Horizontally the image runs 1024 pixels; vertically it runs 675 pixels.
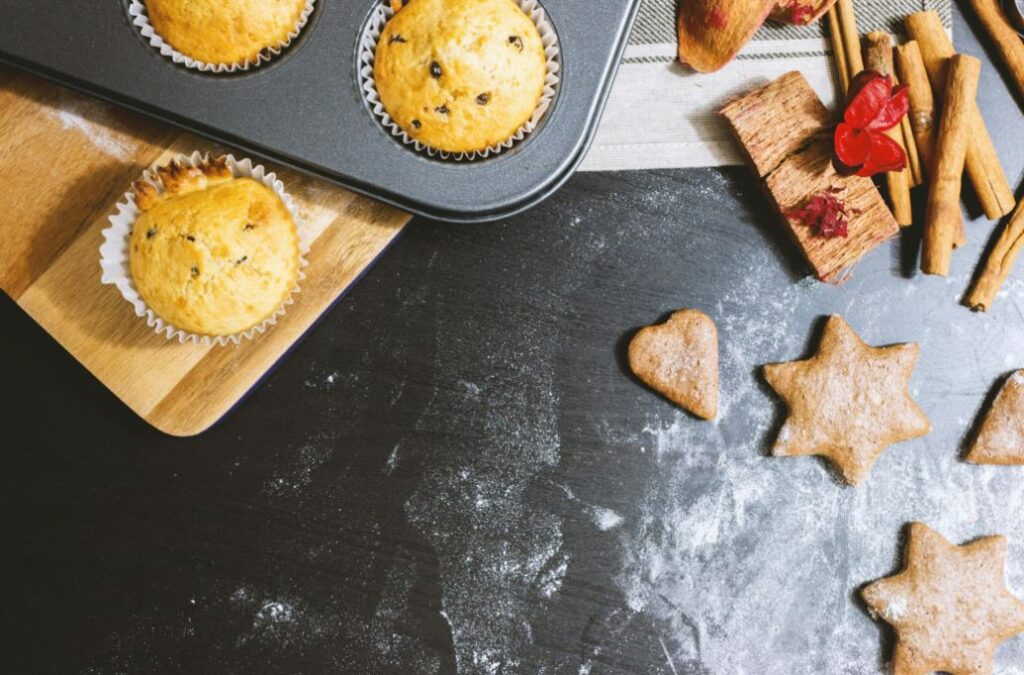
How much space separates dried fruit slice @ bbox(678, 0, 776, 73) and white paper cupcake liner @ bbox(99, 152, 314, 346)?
1306mm

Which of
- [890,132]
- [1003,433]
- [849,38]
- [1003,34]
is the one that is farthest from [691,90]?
[1003,433]

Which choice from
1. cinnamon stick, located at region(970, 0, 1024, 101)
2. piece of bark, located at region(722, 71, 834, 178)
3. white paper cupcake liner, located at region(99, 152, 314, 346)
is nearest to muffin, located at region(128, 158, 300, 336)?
white paper cupcake liner, located at region(99, 152, 314, 346)

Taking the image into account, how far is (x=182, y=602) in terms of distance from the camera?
2.39 m

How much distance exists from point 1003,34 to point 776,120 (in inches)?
32.5

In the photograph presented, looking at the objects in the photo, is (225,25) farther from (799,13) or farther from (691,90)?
(799,13)

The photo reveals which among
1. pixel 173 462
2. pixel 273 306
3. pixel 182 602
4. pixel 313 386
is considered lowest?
pixel 182 602

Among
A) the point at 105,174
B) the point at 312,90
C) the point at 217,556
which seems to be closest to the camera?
the point at 312,90

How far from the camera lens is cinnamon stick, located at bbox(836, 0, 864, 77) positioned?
241 cm

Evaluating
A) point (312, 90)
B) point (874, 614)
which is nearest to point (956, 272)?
point (874, 614)

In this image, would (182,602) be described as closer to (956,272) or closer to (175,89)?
(175,89)

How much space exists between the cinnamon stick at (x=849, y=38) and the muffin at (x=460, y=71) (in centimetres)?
102

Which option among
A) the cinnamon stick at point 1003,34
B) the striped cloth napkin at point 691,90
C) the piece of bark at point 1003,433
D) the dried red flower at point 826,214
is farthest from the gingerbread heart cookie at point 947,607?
the cinnamon stick at point 1003,34

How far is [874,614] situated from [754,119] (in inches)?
62.1

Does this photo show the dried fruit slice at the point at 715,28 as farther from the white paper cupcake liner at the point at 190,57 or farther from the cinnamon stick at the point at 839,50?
the white paper cupcake liner at the point at 190,57
